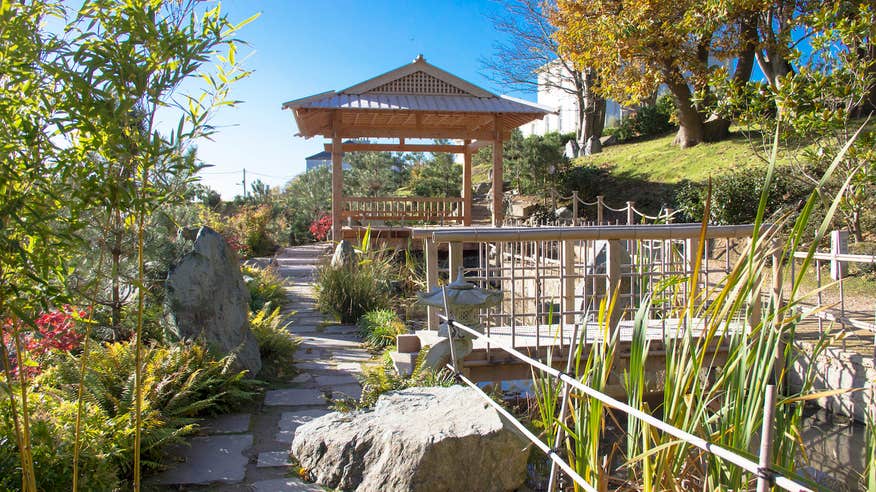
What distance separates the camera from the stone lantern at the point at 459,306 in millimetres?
3727

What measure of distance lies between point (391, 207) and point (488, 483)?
10029mm

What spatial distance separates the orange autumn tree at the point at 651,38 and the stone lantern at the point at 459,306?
6.12 metres

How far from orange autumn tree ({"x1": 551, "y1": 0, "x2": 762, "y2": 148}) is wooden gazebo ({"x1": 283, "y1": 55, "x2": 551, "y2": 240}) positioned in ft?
4.96

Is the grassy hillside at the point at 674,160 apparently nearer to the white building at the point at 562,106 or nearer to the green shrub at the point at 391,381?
the white building at the point at 562,106

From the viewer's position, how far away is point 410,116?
41.6 ft

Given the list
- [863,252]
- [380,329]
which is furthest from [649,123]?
[380,329]

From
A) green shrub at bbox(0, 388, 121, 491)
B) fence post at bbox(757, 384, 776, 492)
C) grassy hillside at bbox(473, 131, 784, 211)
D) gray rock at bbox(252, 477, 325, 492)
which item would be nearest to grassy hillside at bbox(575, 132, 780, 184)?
grassy hillside at bbox(473, 131, 784, 211)

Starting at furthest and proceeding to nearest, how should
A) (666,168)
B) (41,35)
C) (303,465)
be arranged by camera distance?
(666,168) < (303,465) < (41,35)

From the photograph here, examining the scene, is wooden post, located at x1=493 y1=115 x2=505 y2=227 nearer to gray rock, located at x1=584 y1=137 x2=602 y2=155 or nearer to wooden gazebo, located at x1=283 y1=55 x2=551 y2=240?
wooden gazebo, located at x1=283 y1=55 x2=551 y2=240

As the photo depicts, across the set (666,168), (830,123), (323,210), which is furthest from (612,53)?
(323,210)

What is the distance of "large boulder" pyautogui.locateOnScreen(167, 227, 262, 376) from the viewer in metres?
4.27

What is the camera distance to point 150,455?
3139 millimetres

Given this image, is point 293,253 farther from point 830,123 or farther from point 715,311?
point 715,311

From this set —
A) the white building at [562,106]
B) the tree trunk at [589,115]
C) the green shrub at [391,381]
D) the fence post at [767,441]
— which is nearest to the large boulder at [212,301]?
Answer: the green shrub at [391,381]
